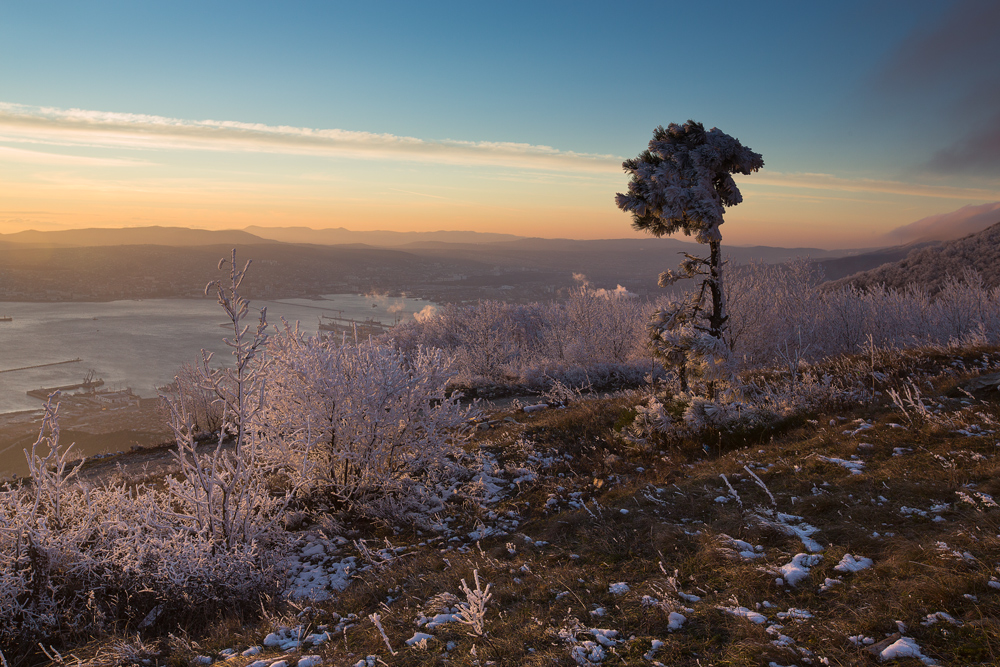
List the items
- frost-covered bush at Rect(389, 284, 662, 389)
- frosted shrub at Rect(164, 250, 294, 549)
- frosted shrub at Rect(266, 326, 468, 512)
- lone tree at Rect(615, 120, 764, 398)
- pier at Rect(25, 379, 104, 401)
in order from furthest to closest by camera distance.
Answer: pier at Rect(25, 379, 104, 401) → frost-covered bush at Rect(389, 284, 662, 389) → lone tree at Rect(615, 120, 764, 398) → frosted shrub at Rect(266, 326, 468, 512) → frosted shrub at Rect(164, 250, 294, 549)

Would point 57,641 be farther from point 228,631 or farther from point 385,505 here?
point 385,505

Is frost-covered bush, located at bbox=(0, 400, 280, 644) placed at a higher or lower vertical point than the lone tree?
lower

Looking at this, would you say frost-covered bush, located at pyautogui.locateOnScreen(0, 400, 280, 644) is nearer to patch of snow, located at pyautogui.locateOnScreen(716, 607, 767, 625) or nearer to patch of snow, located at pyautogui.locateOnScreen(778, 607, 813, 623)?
patch of snow, located at pyautogui.locateOnScreen(716, 607, 767, 625)

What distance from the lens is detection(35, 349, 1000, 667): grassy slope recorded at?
3.20 m

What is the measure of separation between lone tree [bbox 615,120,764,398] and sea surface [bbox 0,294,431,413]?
36550 mm

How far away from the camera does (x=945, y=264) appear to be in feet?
144

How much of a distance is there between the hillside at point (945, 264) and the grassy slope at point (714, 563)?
147ft

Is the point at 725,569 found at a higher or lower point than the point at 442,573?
higher

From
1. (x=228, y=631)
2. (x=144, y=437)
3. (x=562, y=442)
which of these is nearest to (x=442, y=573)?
(x=228, y=631)

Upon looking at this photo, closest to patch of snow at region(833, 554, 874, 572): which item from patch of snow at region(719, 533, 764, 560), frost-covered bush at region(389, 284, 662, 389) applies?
patch of snow at region(719, 533, 764, 560)

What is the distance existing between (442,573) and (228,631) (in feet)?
7.36

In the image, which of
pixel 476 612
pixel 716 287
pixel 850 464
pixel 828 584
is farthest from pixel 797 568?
pixel 716 287

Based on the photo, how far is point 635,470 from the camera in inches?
331

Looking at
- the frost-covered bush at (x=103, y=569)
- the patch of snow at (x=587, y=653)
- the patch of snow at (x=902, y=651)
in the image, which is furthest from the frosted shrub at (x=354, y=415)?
the patch of snow at (x=902, y=651)
